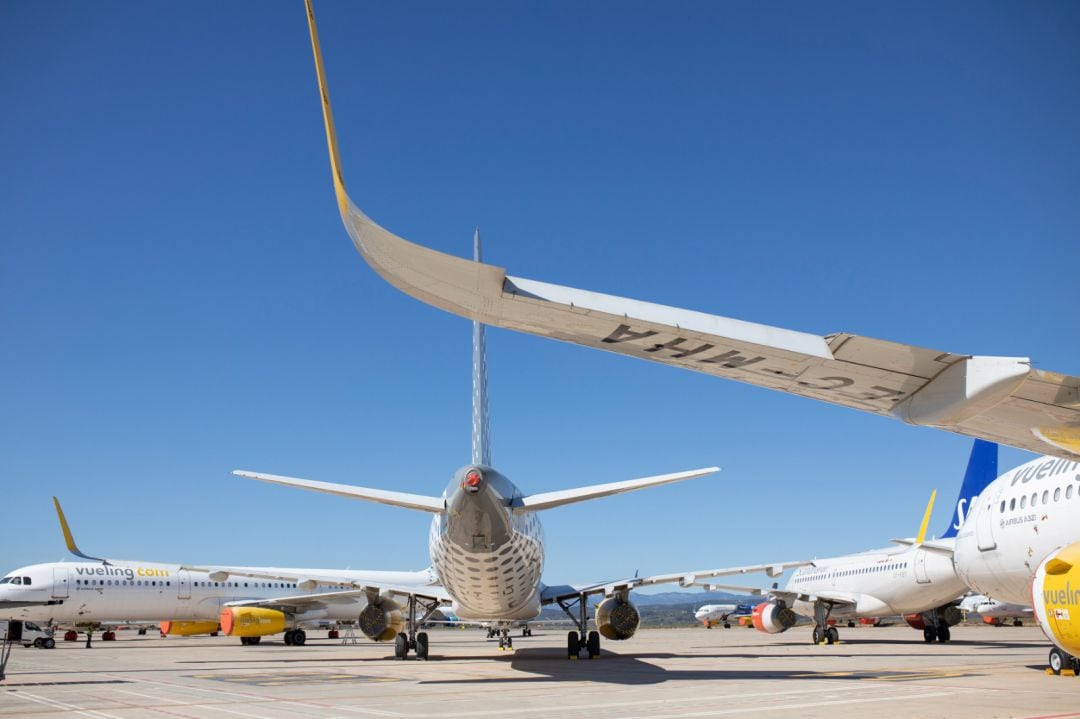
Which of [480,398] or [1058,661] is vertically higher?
[480,398]

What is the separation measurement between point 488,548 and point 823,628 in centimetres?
2100

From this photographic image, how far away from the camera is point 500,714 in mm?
9789

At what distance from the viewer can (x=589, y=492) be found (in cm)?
1505

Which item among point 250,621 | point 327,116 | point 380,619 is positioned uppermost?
point 327,116

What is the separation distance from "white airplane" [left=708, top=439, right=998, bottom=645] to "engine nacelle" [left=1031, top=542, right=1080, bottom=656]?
17.5 metres

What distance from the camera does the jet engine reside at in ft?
25.8

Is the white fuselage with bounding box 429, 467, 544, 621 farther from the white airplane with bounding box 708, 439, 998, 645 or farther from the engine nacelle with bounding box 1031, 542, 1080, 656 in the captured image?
the white airplane with bounding box 708, 439, 998, 645

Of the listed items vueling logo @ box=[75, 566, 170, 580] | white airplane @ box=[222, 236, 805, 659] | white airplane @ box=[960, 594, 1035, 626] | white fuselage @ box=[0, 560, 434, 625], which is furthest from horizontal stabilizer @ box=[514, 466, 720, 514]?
white airplane @ box=[960, 594, 1035, 626]

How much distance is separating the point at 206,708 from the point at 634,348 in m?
9.23

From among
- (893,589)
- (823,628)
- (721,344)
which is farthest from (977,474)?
(721,344)

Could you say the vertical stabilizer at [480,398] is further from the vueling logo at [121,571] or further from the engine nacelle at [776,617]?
the vueling logo at [121,571]

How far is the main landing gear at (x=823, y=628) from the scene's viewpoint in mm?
31203

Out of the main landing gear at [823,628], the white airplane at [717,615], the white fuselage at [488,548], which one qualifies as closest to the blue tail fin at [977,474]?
the main landing gear at [823,628]

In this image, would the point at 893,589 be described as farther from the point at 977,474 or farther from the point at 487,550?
the point at 487,550
